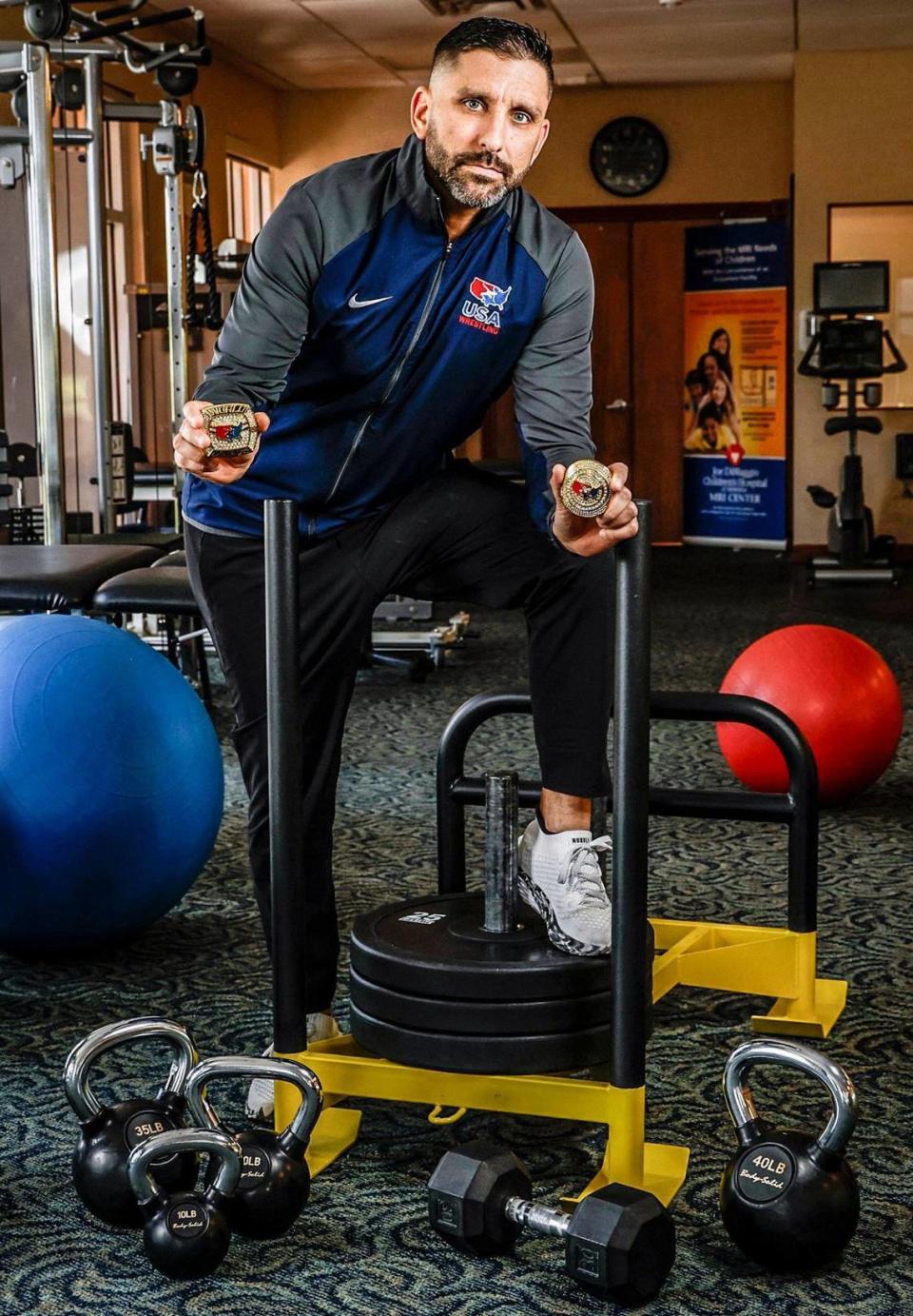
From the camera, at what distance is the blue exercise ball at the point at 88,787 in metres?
2.55

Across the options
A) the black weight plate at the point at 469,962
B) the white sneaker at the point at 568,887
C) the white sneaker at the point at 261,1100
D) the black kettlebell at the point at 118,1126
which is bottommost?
the white sneaker at the point at 261,1100

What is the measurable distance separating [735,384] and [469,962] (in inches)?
414

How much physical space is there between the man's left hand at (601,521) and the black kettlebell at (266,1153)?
2.18 ft

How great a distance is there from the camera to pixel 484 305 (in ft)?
6.30

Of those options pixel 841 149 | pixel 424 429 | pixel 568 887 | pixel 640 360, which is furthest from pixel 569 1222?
pixel 640 360

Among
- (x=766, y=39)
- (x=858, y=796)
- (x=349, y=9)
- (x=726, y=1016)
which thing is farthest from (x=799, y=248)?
(x=726, y=1016)

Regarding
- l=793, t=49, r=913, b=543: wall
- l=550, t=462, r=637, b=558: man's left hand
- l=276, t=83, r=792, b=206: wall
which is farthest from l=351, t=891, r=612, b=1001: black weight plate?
l=276, t=83, r=792, b=206: wall

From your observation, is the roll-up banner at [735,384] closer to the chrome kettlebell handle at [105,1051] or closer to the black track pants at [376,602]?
the black track pants at [376,602]

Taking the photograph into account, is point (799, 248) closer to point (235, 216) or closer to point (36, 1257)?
point (235, 216)

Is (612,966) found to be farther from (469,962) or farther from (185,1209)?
(185,1209)

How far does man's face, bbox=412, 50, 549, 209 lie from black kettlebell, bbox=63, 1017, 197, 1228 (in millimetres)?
1044

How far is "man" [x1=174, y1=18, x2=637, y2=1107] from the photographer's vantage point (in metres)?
1.85

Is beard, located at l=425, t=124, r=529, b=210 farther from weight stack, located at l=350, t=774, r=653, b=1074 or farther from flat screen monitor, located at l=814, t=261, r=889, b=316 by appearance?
flat screen monitor, located at l=814, t=261, r=889, b=316

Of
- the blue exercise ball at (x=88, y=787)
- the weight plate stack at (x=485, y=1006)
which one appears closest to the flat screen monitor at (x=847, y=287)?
the blue exercise ball at (x=88, y=787)
